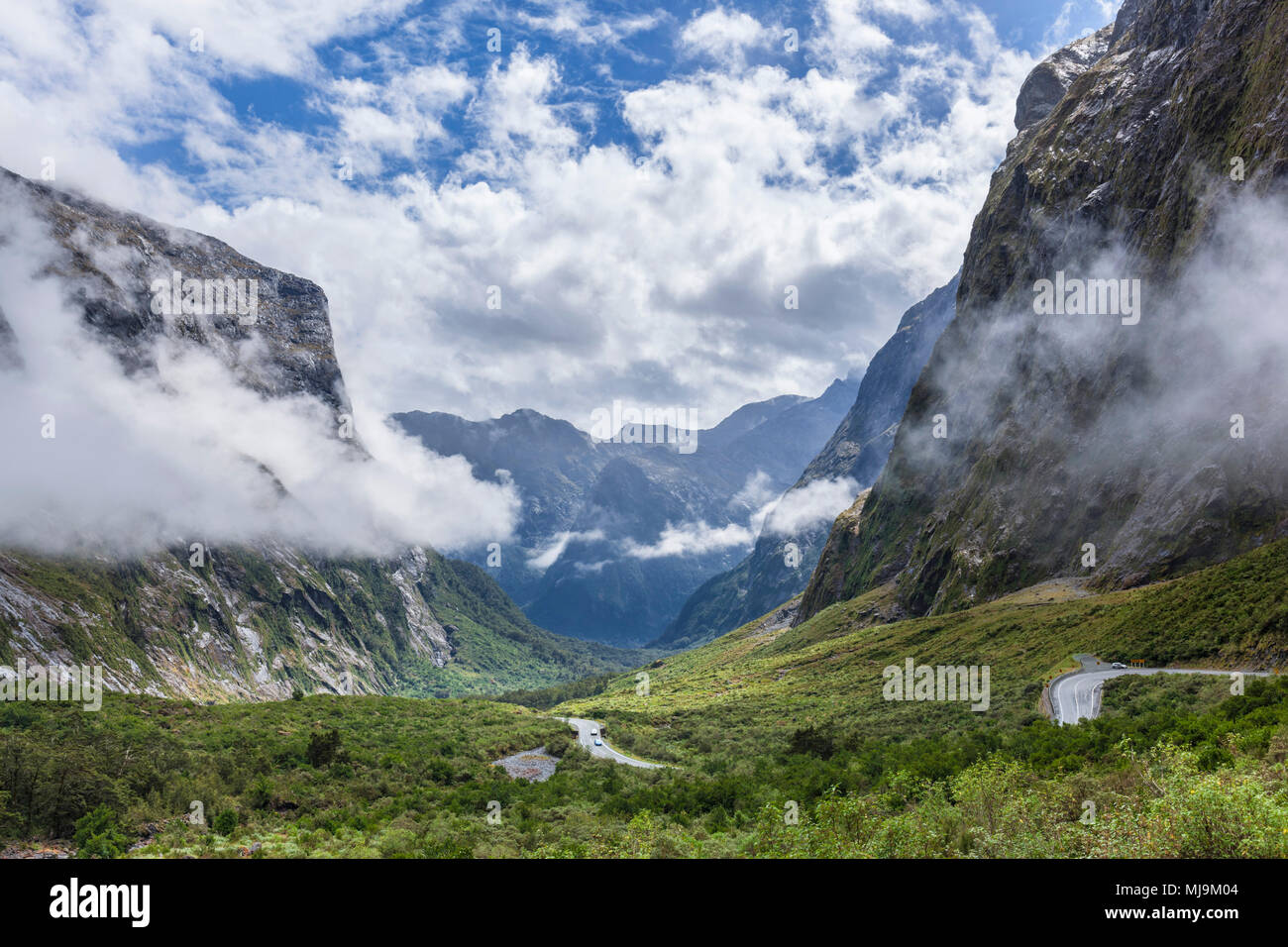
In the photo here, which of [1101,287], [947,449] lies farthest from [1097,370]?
[947,449]

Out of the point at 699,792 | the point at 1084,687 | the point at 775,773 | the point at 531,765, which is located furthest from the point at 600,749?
the point at 1084,687

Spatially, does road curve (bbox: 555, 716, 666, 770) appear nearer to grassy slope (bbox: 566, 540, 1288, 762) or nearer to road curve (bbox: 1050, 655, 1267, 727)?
grassy slope (bbox: 566, 540, 1288, 762)

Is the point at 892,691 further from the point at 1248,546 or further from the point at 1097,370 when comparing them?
the point at 1097,370

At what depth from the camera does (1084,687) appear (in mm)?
47594

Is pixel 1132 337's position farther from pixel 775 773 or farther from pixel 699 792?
pixel 699 792

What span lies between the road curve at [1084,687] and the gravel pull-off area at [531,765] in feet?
115

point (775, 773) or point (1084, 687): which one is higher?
point (1084, 687)

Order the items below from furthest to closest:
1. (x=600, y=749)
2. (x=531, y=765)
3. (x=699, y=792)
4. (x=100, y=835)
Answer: (x=600, y=749) < (x=531, y=765) < (x=699, y=792) < (x=100, y=835)

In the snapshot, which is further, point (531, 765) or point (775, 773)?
point (531, 765)

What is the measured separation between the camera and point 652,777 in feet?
157

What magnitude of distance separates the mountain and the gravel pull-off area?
7450cm

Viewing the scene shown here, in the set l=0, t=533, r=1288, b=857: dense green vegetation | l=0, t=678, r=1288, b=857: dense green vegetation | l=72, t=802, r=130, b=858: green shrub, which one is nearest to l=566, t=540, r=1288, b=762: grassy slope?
l=0, t=533, r=1288, b=857: dense green vegetation

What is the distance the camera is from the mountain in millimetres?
81875

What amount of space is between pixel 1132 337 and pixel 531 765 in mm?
105133
